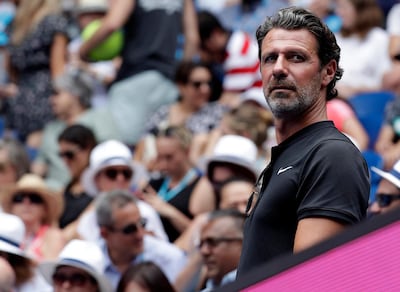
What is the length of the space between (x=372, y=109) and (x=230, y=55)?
1679 millimetres

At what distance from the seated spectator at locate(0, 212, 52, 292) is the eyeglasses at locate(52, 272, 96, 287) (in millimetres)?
87

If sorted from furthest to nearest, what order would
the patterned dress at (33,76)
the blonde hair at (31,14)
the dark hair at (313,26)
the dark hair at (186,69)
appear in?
the blonde hair at (31,14)
the patterned dress at (33,76)
the dark hair at (186,69)
the dark hair at (313,26)

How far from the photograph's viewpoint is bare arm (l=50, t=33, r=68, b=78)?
10398 mm

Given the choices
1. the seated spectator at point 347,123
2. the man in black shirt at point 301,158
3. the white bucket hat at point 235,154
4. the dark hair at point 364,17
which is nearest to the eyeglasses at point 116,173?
the white bucket hat at point 235,154

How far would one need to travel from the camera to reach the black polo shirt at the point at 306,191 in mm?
3062

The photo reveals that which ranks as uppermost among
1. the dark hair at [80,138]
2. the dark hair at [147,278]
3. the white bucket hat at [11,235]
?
the dark hair at [80,138]

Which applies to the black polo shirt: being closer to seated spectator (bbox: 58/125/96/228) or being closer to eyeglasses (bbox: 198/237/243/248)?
eyeglasses (bbox: 198/237/243/248)

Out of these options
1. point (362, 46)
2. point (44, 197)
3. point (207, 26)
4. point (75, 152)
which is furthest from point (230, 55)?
point (44, 197)

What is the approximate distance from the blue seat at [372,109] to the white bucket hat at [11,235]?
2886 mm

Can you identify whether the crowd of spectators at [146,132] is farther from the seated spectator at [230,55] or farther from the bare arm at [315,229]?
the bare arm at [315,229]

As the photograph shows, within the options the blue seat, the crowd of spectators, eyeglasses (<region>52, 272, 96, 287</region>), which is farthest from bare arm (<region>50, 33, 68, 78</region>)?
eyeglasses (<region>52, 272, 96, 287</region>)

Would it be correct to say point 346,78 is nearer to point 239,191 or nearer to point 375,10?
point 375,10

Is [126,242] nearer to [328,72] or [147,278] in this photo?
[147,278]

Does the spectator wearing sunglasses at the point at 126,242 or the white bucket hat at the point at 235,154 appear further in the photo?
the white bucket hat at the point at 235,154
